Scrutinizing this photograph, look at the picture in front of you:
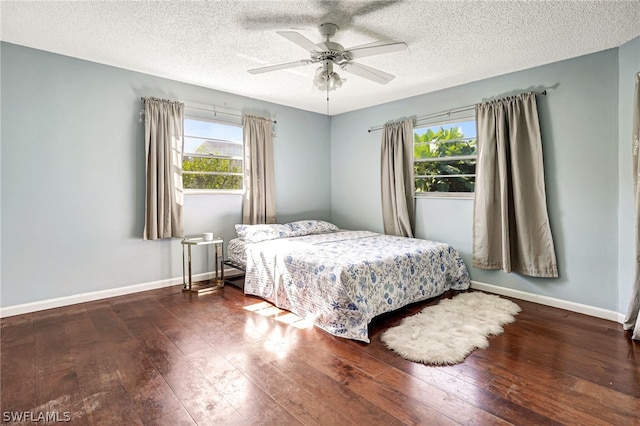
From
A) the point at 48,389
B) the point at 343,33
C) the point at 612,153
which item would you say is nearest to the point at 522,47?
the point at 612,153

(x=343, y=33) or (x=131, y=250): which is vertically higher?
(x=343, y=33)

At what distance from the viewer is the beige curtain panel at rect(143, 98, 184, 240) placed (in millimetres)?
3643

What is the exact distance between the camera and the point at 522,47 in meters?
2.94

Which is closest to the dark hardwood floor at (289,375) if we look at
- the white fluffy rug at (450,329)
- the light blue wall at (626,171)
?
the white fluffy rug at (450,329)

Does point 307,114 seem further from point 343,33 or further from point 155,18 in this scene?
point 155,18

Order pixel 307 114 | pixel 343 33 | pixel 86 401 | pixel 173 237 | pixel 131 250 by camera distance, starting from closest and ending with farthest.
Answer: pixel 86 401 < pixel 343 33 < pixel 131 250 < pixel 173 237 < pixel 307 114

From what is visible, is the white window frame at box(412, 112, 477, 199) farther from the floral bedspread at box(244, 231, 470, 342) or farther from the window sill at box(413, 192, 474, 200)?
the floral bedspread at box(244, 231, 470, 342)

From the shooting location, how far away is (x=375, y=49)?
2.41 metres

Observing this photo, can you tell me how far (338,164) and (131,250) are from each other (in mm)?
3271

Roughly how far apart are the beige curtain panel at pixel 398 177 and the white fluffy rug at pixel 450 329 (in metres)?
1.32

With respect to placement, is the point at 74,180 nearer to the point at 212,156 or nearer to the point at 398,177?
the point at 212,156

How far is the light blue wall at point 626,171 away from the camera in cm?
277

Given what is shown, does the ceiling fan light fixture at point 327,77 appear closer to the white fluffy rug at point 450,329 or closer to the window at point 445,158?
the window at point 445,158

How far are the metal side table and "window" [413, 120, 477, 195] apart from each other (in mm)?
2716
